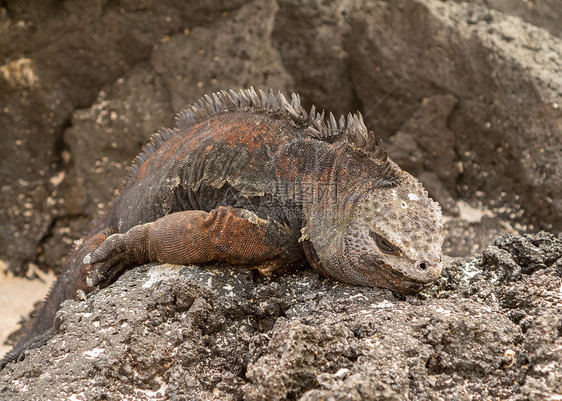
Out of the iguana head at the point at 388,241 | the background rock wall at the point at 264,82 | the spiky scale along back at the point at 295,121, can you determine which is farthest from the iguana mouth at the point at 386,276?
the background rock wall at the point at 264,82

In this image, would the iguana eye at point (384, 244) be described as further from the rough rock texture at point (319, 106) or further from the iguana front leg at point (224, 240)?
the iguana front leg at point (224, 240)

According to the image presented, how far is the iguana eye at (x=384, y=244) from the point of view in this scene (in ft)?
9.49

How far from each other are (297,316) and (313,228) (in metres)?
0.52

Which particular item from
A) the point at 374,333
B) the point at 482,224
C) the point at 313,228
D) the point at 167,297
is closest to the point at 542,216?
the point at 482,224

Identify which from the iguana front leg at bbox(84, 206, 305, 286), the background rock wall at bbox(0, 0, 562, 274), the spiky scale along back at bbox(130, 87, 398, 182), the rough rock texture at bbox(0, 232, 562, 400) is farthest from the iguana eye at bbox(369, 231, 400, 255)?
the background rock wall at bbox(0, 0, 562, 274)

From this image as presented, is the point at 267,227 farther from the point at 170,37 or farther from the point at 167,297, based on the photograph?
the point at 170,37

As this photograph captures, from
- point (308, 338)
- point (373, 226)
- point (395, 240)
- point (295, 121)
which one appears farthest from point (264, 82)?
point (308, 338)

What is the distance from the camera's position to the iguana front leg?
3.20 metres

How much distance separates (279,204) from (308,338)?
3.39ft

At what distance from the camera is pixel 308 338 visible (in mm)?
2504

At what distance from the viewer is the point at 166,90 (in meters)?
6.68

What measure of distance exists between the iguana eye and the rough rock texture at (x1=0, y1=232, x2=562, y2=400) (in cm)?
21

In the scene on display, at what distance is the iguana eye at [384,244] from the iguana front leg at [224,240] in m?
0.53

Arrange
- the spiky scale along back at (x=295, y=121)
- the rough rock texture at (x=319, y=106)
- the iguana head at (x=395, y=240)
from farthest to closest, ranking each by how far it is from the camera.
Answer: the spiky scale along back at (x=295, y=121) → the iguana head at (x=395, y=240) → the rough rock texture at (x=319, y=106)
